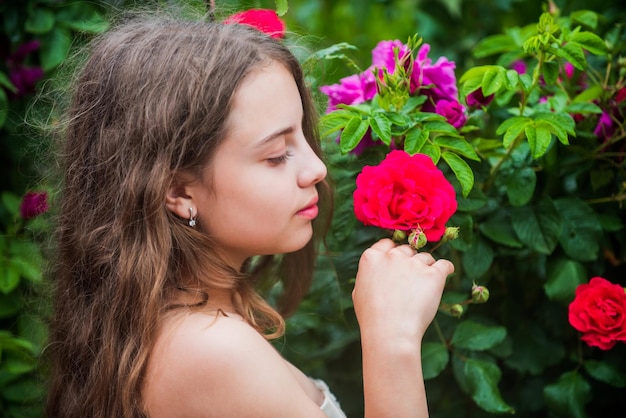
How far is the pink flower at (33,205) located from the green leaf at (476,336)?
1.01 meters

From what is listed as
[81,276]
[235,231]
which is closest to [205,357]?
[235,231]

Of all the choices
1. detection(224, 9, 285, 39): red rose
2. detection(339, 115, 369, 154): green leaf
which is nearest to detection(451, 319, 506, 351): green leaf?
detection(339, 115, 369, 154): green leaf

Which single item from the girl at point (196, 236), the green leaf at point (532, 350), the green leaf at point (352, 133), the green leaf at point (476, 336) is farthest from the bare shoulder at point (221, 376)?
the green leaf at point (532, 350)

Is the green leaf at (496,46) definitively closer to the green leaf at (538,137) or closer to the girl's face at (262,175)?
the green leaf at (538,137)

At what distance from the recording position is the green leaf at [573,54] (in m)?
1.47

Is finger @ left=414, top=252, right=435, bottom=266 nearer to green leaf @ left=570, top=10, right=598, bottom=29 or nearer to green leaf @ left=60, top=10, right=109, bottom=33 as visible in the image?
green leaf @ left=570, top=10, right=598, bottom=29

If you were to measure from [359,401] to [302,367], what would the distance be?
0.19 meters

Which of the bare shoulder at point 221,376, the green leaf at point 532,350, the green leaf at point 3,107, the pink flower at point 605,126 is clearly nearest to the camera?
the bare shoulder at point 221,376

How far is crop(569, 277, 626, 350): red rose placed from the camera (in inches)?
56.1

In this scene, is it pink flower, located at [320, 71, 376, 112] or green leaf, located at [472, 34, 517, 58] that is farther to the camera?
green leaf, located at [472, 34, 517, 58]

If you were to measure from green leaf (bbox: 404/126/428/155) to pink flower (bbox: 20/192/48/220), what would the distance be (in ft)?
2.92

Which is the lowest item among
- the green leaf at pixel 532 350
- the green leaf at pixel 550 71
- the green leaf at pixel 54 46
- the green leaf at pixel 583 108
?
the green leaf at pixel 532 350

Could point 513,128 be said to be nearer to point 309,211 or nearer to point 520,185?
point 520,185

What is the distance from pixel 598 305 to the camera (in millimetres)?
1450
